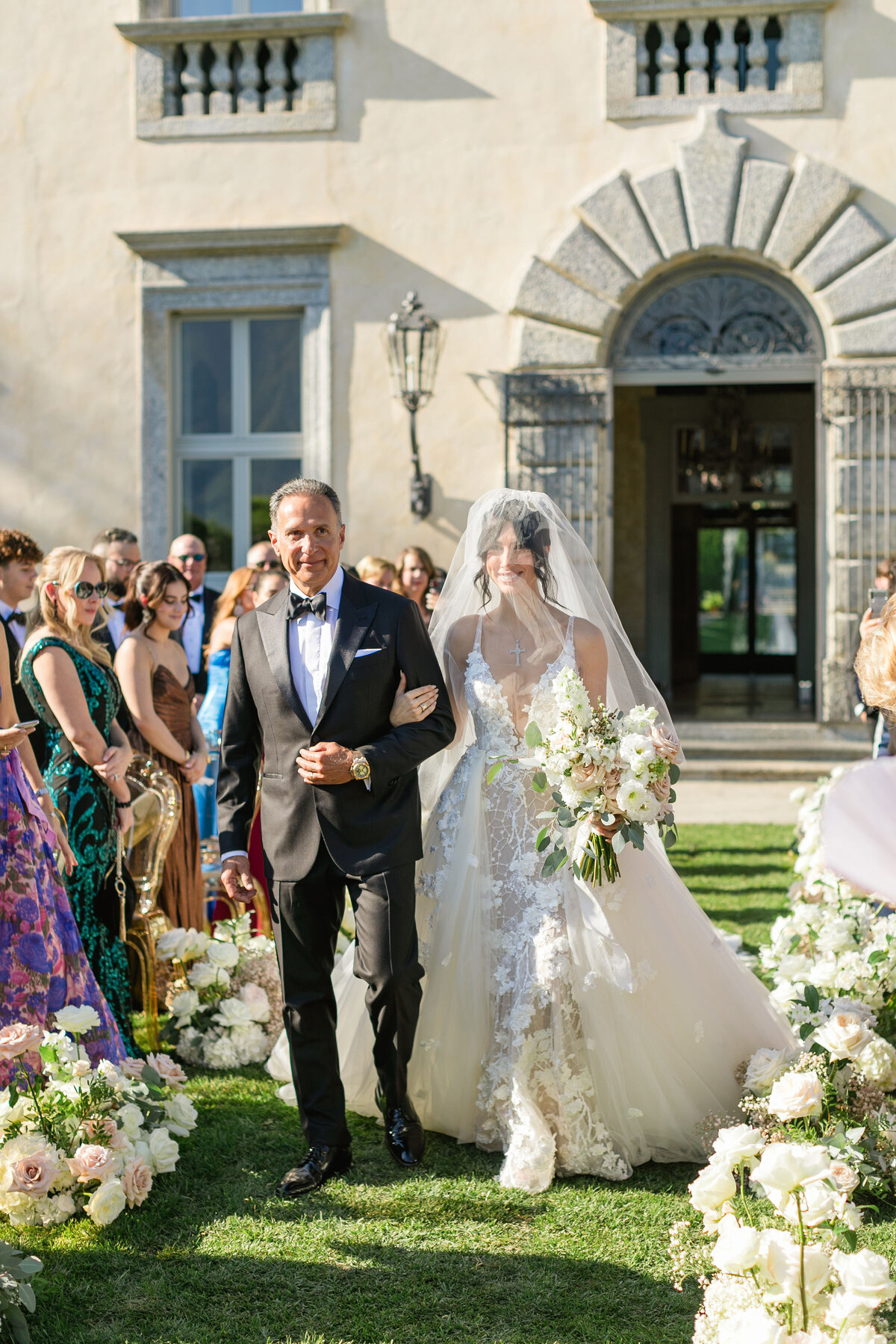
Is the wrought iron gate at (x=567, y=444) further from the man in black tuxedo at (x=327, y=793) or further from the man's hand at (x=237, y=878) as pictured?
the man's hand at (x=237, y=878)

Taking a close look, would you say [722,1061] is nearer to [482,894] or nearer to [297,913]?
[482,894]

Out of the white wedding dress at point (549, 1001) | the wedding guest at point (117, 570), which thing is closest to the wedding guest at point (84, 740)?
the white wedding dress at point (549, 1001)

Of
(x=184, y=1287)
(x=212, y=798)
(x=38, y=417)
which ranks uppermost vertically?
(x=38, y=417)

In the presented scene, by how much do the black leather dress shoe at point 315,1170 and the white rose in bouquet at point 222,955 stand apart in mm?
1425

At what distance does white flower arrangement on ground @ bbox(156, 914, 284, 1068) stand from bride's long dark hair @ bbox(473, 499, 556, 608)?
70.2 inches

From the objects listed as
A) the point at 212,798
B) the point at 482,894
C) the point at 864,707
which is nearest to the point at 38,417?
the point at 212,798

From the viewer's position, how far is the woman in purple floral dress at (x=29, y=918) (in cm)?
382

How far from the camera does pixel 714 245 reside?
10000mm

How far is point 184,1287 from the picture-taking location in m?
3.21

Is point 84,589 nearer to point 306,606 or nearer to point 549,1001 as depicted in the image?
point 306,606

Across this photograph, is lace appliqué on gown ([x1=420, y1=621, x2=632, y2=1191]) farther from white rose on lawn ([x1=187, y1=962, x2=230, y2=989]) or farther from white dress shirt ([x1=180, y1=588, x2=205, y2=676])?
white dress shirt ([x1=180, y1=588, x2=205, y2=676])

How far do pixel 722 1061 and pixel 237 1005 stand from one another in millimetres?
1943

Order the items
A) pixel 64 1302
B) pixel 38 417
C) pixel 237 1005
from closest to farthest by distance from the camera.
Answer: pixel 64 1302, pixel 237 1005, pixel 38 417

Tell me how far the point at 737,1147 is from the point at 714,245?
886cm
